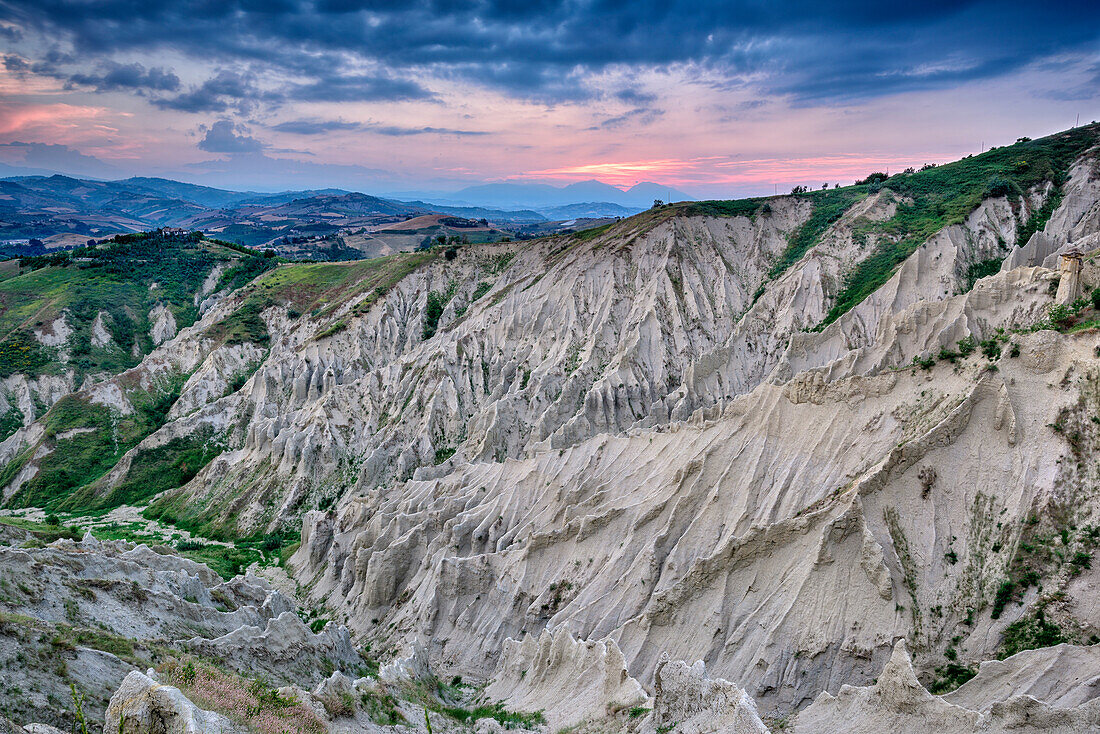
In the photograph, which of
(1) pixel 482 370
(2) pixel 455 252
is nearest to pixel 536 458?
(1) pixel 482 370

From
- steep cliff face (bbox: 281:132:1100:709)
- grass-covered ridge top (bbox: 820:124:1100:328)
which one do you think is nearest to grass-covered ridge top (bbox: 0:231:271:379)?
steep cliff face (bbox: 281:132:1100:709)

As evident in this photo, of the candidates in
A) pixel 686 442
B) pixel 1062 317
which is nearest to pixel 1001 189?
pixel 1062 317

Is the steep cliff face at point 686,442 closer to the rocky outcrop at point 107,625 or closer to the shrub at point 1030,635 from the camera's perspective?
the shrub at point 1030,635

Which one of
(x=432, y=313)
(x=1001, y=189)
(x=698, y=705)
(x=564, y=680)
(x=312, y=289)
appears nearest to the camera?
(x=698, y=705)

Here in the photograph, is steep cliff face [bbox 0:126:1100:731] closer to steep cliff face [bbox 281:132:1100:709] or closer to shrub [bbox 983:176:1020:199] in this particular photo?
steep cliff face [bbox 281:132:1100:709]

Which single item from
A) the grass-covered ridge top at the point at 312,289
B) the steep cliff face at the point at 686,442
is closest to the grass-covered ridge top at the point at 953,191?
the steep cliff face at the point at 686,442

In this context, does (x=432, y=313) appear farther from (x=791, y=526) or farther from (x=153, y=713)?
(x=153, y=713)

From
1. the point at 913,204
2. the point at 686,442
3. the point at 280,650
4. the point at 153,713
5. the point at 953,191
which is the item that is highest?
the point at 953,191
